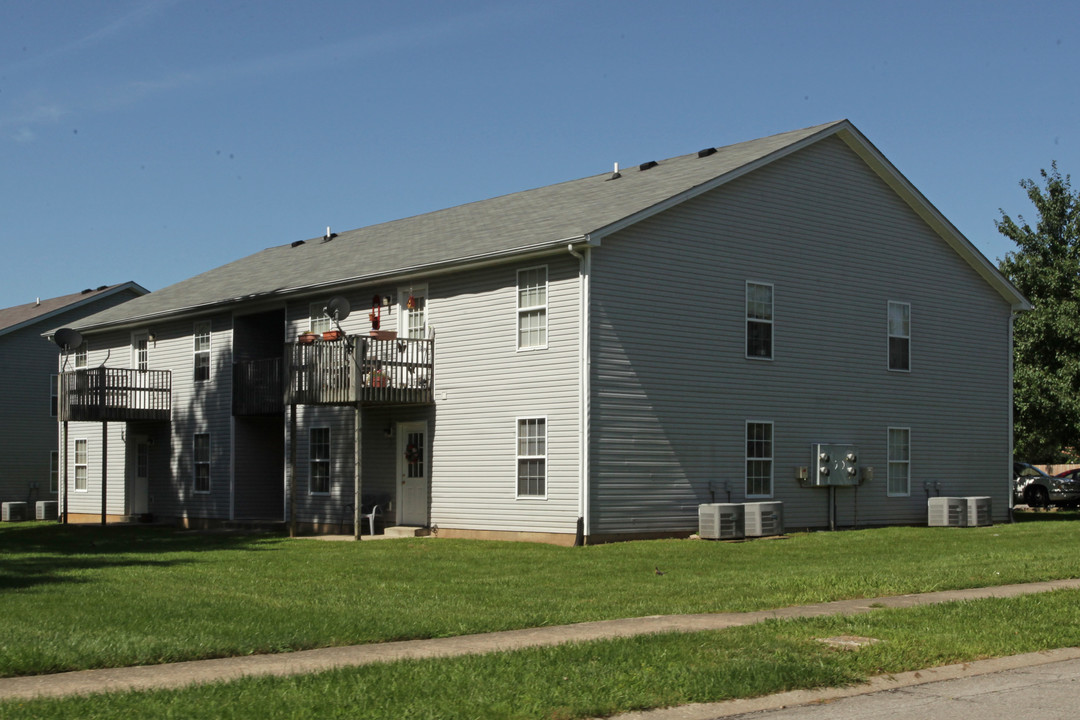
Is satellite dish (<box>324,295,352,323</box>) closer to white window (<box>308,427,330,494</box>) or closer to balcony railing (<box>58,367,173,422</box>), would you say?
white window (<box>308,427,330,494</box>)

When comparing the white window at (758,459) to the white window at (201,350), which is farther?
the white window at (201,350)

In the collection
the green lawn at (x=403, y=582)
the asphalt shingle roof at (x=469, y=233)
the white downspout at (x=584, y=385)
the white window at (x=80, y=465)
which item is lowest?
the green lawn at (x=403, y=582)

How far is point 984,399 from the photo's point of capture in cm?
2975

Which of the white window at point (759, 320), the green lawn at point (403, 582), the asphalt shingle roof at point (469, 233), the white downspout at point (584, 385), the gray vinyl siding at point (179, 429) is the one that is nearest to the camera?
the green lawn at point (403, 582)

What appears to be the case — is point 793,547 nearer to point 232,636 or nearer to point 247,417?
point 232,636

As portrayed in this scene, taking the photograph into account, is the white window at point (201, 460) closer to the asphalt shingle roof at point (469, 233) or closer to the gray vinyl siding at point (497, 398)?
the asphalt shingle roof at point (469, 233)

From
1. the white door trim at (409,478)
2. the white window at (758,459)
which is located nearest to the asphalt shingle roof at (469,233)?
the white door trim at (409,478)

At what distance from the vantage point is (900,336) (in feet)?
91.3

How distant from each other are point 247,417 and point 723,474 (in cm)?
1331

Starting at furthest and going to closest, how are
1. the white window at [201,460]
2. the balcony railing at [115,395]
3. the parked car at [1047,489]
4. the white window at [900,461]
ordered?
the parked car at [1047,489]
the white window at [201,460]
the balcony railing at [115,395]
the white window at [900,461]

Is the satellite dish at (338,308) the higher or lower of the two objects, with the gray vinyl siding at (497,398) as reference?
higher

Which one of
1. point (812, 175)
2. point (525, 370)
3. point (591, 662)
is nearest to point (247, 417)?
point (525, 370)

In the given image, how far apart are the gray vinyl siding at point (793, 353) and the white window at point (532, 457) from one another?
1.22 meters

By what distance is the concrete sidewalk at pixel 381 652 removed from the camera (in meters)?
8.86
